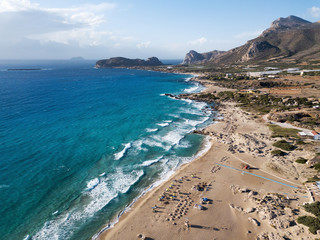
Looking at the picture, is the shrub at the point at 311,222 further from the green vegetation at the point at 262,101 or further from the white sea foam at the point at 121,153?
the green vegetation at the point at 262,101

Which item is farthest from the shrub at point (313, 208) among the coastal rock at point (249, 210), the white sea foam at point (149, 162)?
the white sea foam at point (149, 162)

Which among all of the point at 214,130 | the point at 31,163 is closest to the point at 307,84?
the point at 214,130

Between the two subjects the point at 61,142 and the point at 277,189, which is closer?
the point at 277,189

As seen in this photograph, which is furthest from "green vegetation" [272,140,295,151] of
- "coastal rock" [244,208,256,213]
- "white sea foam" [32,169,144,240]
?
"white sea foam" [32,169,144,240]

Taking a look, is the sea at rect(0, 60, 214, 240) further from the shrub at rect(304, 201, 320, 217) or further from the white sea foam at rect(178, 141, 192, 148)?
the shrub at rect(304, 201, 320, 217)

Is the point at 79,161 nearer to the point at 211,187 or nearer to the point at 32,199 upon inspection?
the point at 32,199

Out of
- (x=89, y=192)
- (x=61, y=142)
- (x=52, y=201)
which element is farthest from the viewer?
(x=61, y=142)

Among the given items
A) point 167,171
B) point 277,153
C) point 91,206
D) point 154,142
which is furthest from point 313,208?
point 154,142
